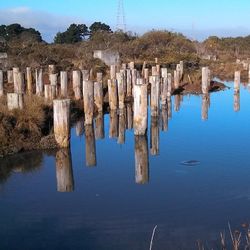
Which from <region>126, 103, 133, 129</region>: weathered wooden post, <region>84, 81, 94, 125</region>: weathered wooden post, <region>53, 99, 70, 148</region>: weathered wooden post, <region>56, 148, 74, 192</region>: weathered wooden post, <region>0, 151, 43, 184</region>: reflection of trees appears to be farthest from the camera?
<region>126, 103, 133, 129</region>: weathered wooden post

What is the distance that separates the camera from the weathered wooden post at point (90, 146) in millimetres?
12371

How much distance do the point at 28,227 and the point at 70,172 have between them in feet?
11.0

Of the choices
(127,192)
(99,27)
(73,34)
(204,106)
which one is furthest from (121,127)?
(99,27)

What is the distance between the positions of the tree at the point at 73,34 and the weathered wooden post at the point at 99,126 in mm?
44148

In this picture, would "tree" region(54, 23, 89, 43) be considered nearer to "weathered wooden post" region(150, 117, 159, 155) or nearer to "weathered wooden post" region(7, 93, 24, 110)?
"weathered wooden post" region(150, 117, 159, 155)

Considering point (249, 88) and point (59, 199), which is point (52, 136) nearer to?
point (59, 199)

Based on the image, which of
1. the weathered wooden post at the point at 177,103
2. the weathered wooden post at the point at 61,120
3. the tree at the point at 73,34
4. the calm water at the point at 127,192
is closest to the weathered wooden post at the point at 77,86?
the calm water at the point at 127,192

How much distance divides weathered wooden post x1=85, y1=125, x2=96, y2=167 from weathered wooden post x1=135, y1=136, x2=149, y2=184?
1.11 metres

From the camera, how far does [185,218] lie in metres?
8.29

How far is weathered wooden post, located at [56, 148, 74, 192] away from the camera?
10248 mm

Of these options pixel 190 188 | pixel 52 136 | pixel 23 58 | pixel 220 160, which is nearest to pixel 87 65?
pixel 23 58

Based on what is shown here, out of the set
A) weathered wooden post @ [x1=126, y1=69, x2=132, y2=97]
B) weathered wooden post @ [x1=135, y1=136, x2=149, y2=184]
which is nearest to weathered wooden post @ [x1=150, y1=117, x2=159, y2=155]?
weathered wooden post @ [x1=135, y1=136, x2=149, y2=184]

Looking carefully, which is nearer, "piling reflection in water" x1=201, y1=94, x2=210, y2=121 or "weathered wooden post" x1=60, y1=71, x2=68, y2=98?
"weathered wooden post" x1=60, y1=71, x2=68, y2=98

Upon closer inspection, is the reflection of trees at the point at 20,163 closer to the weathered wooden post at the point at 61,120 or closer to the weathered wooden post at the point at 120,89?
the weathered wooden post at the point at 61,120
